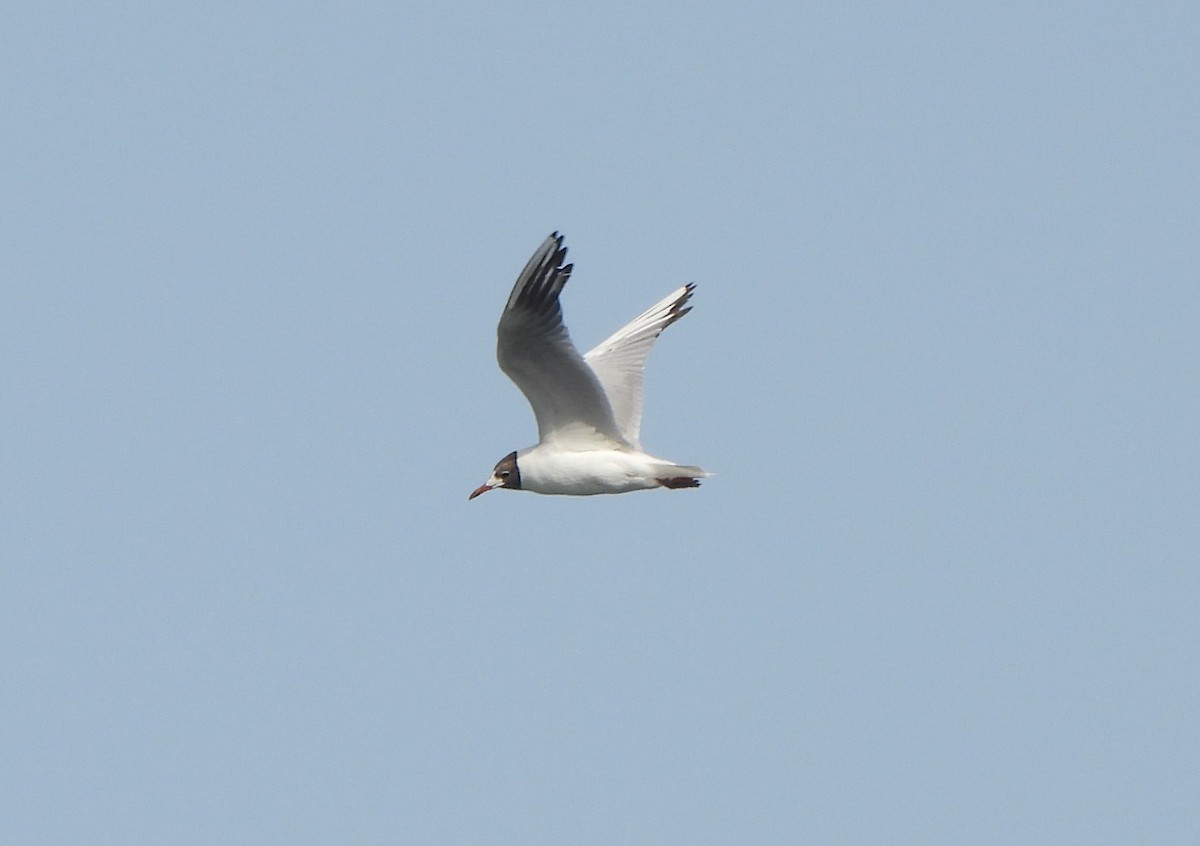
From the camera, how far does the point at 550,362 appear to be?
1439cm

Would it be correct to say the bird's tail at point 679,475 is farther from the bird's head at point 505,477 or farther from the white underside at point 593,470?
the bird's head at point 505,477

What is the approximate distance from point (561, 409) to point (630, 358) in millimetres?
2001

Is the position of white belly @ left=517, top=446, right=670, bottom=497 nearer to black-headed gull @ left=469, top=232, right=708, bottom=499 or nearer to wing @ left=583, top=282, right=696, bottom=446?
black-headed gull @ left=469, top=232, right=708, bottom=499

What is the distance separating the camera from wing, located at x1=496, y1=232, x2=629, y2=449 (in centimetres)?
1393

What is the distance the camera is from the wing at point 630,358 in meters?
16.0

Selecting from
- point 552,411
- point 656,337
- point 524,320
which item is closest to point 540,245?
point 524,320

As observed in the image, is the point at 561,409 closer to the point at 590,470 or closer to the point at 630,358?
the point at 590,470

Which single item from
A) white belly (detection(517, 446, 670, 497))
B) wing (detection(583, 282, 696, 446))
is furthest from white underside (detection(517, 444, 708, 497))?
wing (detection(583, 282, 696, 446))

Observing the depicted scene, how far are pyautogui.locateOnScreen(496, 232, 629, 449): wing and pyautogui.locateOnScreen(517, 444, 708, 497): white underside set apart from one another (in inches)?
4.9

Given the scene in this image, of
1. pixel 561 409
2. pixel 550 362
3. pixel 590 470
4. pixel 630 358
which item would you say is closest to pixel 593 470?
pixel 590 470

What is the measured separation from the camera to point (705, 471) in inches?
576

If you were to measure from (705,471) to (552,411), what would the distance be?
1.33m

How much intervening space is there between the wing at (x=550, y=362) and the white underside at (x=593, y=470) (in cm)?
13

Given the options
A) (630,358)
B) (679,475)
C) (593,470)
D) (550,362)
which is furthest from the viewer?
(630,358)
